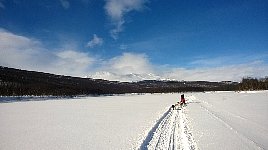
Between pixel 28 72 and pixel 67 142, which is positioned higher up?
pixel 28 72

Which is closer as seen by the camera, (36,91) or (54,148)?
(54,148)

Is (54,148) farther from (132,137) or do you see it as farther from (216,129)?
(216,129)

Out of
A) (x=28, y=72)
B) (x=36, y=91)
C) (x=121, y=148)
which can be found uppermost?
(x=28, y=72)

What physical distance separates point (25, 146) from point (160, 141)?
4.71 m

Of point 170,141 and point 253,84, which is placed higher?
point 253,84

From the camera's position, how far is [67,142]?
37.4ft

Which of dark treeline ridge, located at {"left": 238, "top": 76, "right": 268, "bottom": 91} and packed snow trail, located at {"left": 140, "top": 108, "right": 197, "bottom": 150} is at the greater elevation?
dark treeline ridge, located at {"left": 238, "top": 76, "right": 268, "bottom": 91}

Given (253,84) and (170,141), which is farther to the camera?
(253,84)

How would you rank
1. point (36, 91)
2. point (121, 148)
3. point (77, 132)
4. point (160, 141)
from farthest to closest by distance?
point (36, 91)
point (77, 132)
point (160, 141)
point (121, 148)

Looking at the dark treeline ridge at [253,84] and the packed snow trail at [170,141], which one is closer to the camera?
the packed snow trail at [170,141]

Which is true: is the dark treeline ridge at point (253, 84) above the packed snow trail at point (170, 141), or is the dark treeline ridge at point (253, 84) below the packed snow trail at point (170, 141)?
above

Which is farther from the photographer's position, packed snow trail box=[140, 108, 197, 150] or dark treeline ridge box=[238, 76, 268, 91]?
dark treeline ridge box=[238, 76, 268, 91]

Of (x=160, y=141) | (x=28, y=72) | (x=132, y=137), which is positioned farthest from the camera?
(x=28, y=72)

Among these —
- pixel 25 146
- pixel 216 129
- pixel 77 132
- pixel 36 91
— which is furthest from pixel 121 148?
pixel 36 91
